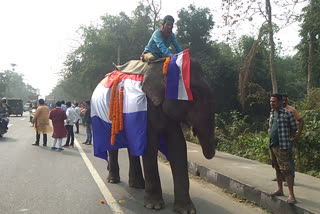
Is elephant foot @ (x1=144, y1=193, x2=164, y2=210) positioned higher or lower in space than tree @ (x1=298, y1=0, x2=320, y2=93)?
lower

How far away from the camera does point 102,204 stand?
5.23 m

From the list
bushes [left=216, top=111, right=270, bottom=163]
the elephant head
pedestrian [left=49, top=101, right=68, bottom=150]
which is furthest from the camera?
pedestrian [left=49, top=101, right=68, bottom=150]

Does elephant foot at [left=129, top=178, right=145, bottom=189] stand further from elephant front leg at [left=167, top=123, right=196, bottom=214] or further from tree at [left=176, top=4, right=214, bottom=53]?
tree at [left=176, top=4, right=214, bottom=53]

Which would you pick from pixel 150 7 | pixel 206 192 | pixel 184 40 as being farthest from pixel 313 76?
pixel 206 192

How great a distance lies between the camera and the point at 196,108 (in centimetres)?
477

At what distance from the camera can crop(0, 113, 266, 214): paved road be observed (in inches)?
199

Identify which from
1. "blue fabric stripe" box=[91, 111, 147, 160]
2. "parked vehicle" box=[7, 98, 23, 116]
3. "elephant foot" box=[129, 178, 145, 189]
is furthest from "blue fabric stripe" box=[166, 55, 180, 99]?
"parked vehicle" box=[7, 98, 23, 116]

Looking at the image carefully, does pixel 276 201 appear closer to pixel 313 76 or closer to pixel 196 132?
pixel 196 132

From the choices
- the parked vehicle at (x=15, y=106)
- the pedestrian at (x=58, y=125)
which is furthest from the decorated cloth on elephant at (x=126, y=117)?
the parked vehicle at (x=15, y=106)

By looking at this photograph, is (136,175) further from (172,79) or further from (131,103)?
(172,79)

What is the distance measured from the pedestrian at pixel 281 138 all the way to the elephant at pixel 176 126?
38.2 inches

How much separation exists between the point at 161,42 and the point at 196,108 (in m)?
1.38

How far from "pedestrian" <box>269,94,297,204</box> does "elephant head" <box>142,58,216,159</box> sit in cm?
97

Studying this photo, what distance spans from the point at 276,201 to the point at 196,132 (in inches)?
62.6
